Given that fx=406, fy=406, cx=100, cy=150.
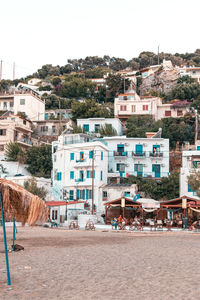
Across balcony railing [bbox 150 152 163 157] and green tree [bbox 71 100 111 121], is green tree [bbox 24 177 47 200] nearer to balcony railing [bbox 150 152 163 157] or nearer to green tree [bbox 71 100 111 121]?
balcony railing [bbox 150 152 163 157]

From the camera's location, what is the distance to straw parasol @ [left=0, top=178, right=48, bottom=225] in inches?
389

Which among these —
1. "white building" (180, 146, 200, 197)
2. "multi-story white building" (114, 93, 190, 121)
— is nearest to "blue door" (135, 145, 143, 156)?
"white building" (180, 146, 200, 197)

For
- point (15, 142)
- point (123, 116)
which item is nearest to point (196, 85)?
point (123, 116)

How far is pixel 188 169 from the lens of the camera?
46.7 meters

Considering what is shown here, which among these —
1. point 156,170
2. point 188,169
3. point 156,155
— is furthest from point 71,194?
point 188,169

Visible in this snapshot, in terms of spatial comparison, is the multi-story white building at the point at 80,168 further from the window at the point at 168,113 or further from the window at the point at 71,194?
the window at the point at 168,113

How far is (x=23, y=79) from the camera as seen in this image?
442ft

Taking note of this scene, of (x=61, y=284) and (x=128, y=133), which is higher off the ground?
(x=128, y=133)

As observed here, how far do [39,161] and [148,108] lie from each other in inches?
A: 934

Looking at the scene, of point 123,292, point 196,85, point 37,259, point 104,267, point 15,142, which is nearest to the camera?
point 123,292

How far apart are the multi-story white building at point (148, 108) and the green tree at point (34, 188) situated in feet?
93.1

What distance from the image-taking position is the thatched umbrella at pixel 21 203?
9.84 meters

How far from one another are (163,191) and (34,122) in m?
30.9

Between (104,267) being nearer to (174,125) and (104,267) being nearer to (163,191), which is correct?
(163,191)
